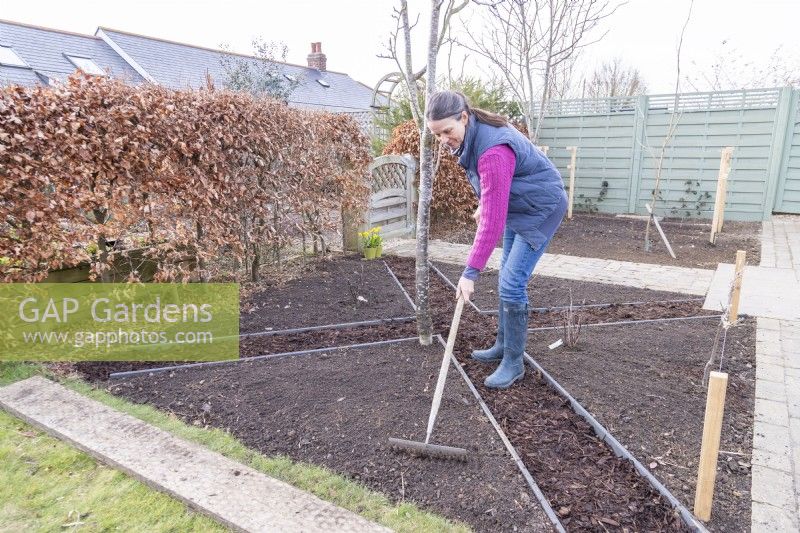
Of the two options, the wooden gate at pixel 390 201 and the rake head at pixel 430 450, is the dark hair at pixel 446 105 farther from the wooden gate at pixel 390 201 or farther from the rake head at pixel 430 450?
the wooden gate at pixel 390 201

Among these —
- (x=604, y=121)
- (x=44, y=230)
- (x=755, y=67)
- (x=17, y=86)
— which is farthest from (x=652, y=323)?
(x=755, y=67)

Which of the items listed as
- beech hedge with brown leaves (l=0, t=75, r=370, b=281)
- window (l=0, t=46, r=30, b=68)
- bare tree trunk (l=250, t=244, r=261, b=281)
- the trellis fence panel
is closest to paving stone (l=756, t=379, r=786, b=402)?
beech hedge with brown leaves (l=0, t=75, r=370, b=281)

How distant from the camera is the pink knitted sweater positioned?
2133mm

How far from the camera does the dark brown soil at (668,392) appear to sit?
6.40ft

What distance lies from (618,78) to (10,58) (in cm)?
2253

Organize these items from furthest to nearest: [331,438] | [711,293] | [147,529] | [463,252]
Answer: [463,252] → [711,293] → [331,438] → [147,529]

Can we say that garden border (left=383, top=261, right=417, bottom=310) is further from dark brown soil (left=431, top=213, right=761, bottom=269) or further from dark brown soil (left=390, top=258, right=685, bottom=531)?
dark brown soil (left=431, top=213, right=761, bottom=269)

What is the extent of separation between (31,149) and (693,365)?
4175 mm

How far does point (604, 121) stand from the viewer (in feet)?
30.5

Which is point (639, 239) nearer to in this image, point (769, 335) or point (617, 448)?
point (769, 335)

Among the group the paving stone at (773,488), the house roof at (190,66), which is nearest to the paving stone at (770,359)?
the paving stone at (773,488)

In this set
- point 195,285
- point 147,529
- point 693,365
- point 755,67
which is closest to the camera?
point 147,529

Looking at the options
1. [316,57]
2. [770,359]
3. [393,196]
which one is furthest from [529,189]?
[316,57]

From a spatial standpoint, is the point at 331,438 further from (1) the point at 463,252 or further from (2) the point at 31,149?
(1) the point at 463,252
